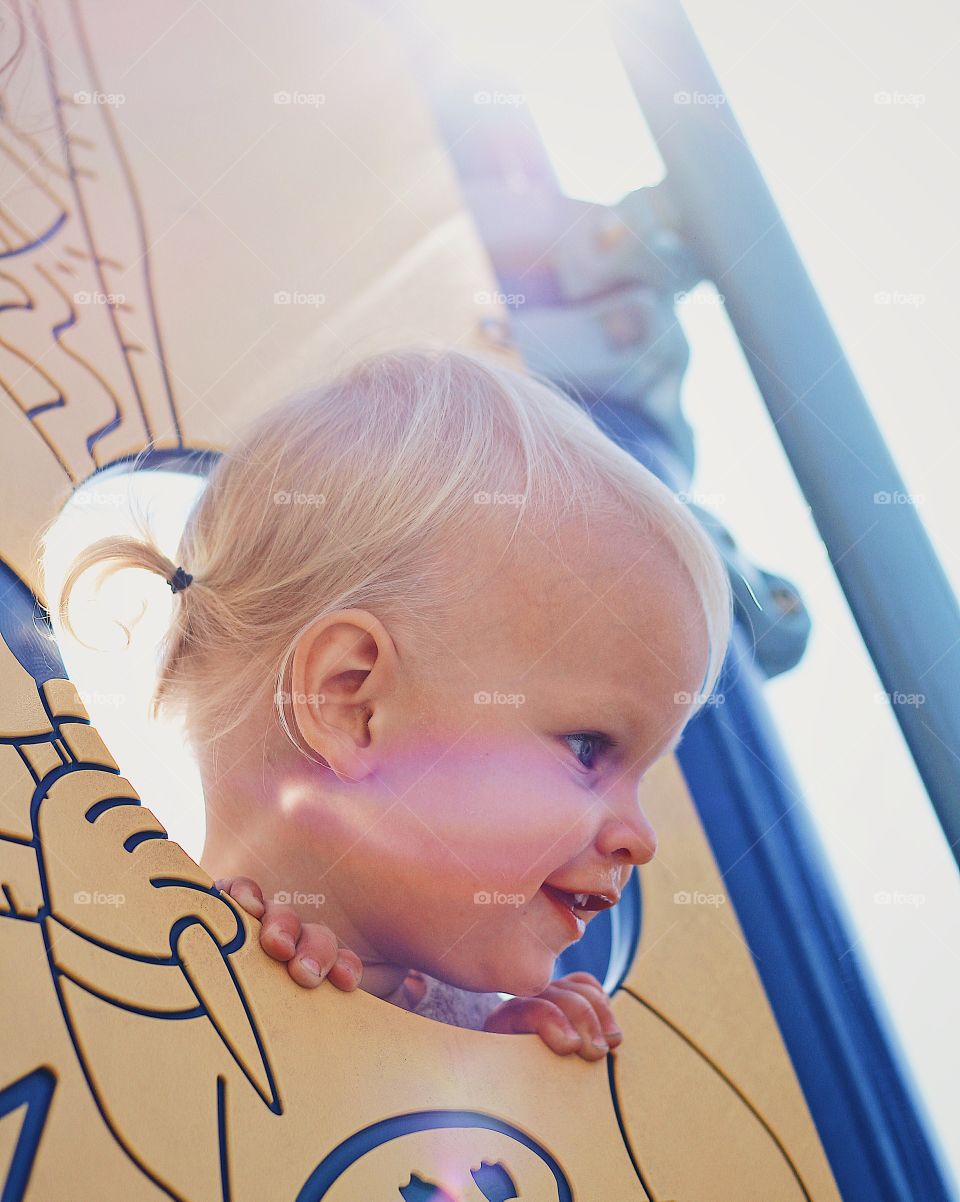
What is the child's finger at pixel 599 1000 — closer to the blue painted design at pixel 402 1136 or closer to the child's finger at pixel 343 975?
the blue painted design at pixel 402 1136

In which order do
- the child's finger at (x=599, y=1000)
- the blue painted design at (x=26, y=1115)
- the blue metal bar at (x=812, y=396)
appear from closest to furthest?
the blue painted design at (x=26, y=1115) < the child's finger at (x=599, y=1000) < the blue metal bar at (x=812, y=396)

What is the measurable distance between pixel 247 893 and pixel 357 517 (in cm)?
32

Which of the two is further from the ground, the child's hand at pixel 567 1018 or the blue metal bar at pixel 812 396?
the blue metal bar at pixel 812 396

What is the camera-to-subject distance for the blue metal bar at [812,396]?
2.94 ft

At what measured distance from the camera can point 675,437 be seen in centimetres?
114

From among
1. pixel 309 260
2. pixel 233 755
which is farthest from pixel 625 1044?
pixel 309 260

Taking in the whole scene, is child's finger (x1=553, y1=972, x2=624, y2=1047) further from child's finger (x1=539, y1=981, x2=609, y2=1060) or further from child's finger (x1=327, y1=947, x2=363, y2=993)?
child's finger (x1=327, y1=947, x2=363, y2=993)

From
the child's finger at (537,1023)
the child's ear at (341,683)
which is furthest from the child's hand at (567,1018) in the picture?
the child's ear at (341,683)

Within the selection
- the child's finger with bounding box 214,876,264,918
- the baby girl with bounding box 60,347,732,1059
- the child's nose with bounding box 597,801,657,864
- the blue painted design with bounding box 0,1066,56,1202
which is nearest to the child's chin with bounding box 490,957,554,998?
the baby girl with bounding box 60,347,732,1059

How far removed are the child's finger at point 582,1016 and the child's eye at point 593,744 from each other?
0.18m

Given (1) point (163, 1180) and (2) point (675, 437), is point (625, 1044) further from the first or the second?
(2) point (675, 437)

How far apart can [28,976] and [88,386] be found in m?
0.47

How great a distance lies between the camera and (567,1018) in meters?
0.79

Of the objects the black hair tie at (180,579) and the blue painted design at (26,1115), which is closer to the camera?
the blue painted design at (26,1115)
